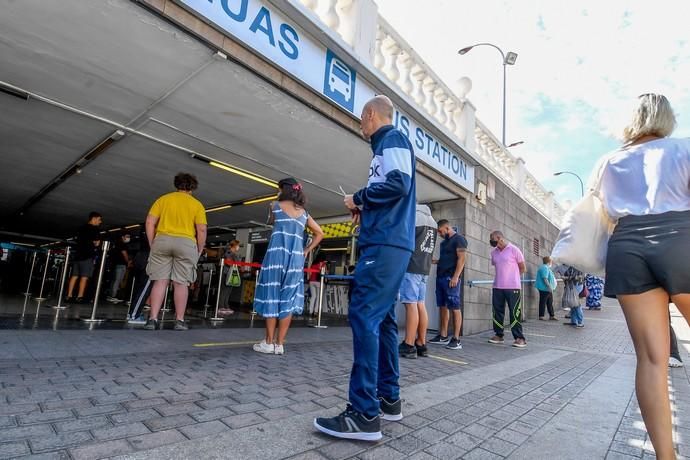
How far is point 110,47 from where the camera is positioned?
3.93m

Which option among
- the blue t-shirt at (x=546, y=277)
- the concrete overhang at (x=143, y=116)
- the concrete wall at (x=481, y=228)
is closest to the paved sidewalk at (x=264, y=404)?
the concrete overhang at (x=143, y=116)

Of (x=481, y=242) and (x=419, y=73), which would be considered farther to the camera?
(x=481, y=242)

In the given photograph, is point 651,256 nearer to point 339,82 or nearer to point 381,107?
point 381,107

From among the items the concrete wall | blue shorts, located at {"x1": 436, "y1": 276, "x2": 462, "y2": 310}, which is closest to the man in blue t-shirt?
the concrete wall

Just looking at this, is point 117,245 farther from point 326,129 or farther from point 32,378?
point 32,378

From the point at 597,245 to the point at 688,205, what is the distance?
0.41m

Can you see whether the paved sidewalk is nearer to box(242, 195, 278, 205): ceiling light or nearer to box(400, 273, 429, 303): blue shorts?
box(400, 273, 429, 303): blue shorts

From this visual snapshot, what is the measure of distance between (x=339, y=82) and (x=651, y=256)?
4.08m

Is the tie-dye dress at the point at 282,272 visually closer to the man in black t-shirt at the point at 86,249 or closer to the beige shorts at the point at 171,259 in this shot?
the beige shorts at the point at 171,259

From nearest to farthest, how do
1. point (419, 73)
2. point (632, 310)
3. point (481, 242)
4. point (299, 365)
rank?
point (632, 310)
point (299, 365)
point (419, 73)
point (481, 242)

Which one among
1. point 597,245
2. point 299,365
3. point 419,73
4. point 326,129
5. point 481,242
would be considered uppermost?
point 419,73

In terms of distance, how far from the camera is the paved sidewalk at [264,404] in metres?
1.75

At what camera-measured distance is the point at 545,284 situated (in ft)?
36.2

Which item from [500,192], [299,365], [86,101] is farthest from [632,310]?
[500,192]
